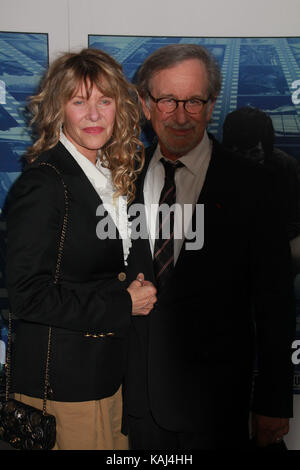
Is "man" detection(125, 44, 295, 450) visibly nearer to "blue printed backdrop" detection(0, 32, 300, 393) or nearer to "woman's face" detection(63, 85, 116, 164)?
"woman's face" detection(63, 85, 116, 164)

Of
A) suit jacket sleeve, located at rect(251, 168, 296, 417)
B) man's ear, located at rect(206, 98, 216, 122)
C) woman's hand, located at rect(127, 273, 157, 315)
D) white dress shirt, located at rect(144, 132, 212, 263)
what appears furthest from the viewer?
man's ear, located at rect(206, 98, 216, 122)

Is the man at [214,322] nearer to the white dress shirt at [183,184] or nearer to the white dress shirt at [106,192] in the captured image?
the white dress shirt at [183,184]

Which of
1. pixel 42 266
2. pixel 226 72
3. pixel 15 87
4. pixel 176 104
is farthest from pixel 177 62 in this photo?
pixel 42 266

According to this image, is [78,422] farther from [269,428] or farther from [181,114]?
[181,114]

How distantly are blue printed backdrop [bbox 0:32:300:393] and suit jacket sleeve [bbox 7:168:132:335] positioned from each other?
91 cm

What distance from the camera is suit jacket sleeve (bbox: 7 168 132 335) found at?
162cm

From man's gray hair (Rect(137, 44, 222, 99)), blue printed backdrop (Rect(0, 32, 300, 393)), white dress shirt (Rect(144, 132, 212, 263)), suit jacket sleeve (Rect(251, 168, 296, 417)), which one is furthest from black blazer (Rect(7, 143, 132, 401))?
blue printed backdrop (Rect(0, 32, 300, 393))

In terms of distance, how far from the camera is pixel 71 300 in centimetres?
167

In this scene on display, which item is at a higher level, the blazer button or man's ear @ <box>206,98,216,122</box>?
man's ear @ <box>206,98,216,122</box>

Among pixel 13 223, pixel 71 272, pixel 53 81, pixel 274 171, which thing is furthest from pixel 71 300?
pixel 274 171

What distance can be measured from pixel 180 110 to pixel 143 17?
58 cm

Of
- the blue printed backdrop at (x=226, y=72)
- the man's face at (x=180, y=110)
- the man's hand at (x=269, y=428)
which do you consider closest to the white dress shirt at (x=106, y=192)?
the man's face at (x=180, y=110)

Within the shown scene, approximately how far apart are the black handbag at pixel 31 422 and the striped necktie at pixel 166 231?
47 cm

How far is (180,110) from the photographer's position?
84.4 inches
